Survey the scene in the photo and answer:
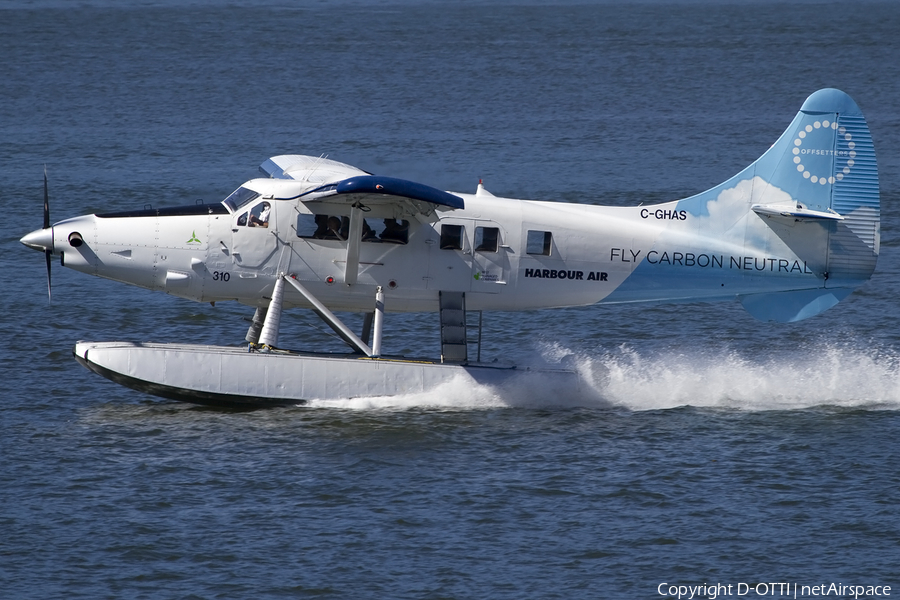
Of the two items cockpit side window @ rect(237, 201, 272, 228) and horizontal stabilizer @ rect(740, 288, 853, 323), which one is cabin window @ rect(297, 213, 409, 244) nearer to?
cockpit side window @ rect(237, 201, 272, 228)

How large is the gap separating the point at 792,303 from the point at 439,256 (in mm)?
4962

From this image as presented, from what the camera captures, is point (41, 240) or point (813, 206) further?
point (813, 206)

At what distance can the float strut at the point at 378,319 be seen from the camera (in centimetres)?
1598

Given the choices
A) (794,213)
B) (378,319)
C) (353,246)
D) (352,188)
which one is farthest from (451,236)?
(794,213)

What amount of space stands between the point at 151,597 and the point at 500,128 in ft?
106

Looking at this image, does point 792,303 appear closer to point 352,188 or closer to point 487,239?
point 487,239

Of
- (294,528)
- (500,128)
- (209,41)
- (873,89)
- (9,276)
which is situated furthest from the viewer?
(209,41)

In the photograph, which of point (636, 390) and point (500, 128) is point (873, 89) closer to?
point (500, 128)

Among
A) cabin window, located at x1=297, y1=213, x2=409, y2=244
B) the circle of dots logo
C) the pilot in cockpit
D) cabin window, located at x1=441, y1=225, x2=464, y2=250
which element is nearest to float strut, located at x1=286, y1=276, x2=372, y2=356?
A: cabin window, located at x1=297, y1=213, x2=409, y2=244

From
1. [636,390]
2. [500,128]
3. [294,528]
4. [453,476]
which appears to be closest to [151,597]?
[294,528]

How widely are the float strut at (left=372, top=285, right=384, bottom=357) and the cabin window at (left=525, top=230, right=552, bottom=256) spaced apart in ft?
6.86

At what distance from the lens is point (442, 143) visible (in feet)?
125

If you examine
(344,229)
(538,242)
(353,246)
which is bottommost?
(353,246)

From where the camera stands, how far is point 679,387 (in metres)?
16.9
